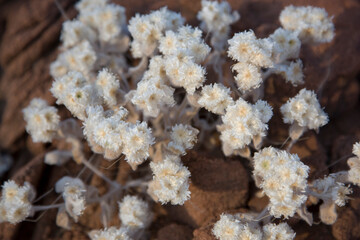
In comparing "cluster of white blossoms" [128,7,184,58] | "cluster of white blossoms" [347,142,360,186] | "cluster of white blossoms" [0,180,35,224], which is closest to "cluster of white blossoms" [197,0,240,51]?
"cluster of white blossoms" [128,7,184,58]

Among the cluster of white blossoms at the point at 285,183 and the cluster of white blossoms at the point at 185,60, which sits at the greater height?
the cluster of white blossoms at the point at 185,60

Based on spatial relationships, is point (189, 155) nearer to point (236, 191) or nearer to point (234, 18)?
point (236, 191)

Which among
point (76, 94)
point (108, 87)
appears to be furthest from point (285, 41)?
point (76, 94)

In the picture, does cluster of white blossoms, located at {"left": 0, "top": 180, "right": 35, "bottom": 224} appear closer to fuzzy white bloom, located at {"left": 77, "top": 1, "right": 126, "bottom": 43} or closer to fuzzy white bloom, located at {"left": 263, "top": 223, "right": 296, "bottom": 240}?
fuzzy white bloom, located at {"left": 77, "top": 1, "right": 126, "bottom": 43}

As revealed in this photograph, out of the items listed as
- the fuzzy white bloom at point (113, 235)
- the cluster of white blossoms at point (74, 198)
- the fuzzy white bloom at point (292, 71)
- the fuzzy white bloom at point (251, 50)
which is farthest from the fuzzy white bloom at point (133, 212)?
the fuzzy white bloom at point (292, 71)

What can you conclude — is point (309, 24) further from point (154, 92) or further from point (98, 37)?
point (98, 37)

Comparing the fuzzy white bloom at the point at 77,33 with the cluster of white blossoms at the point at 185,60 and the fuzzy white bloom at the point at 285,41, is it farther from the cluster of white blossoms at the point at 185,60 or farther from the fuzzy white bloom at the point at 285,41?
the fuzzy white bloom at the point at 285,41

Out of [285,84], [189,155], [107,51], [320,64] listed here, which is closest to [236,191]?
[189,155]
